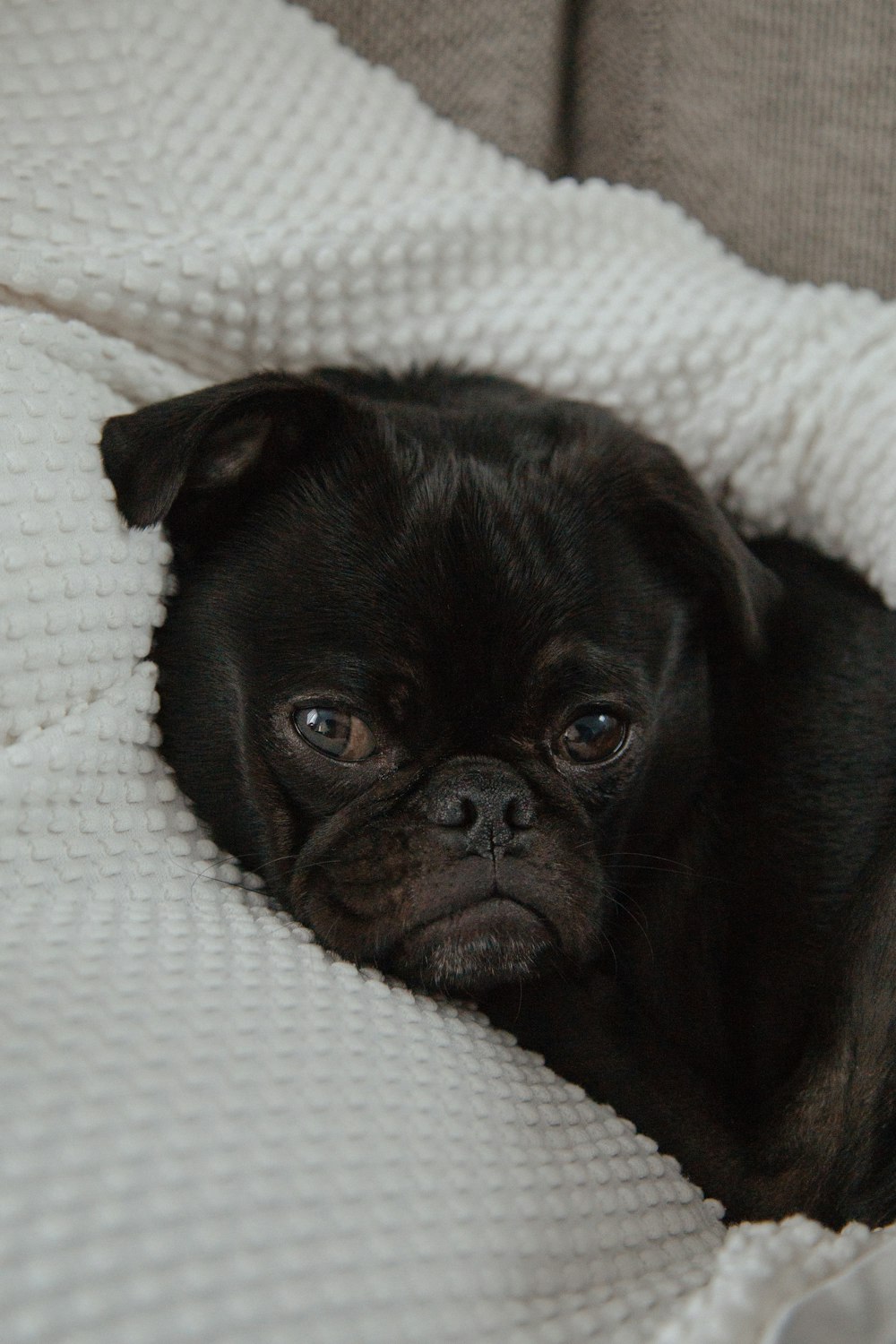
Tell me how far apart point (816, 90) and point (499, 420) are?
105cm

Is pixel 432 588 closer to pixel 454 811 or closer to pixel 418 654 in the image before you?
pixel 418 654

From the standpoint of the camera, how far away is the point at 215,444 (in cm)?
152

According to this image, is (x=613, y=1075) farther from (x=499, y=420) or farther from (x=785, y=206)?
(x=785, y=206)

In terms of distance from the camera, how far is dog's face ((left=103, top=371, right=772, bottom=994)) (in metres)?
1.42

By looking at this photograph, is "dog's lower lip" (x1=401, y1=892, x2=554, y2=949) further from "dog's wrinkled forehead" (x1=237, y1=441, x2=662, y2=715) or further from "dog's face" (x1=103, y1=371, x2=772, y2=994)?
"dog's wrinkled forehead" (x1=237, y1=441, x2=662, y2=715)

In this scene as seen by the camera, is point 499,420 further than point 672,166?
No

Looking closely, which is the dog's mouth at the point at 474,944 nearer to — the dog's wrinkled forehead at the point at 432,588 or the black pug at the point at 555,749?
the black pug at the point at 555,749

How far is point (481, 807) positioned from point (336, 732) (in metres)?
0.21

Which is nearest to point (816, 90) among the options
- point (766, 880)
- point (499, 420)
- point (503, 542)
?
point (499, 420)

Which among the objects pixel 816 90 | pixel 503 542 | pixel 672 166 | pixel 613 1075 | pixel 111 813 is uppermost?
pixel 816 90

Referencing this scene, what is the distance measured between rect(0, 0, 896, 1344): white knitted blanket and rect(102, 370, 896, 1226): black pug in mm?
88

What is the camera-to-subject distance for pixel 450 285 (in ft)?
6.39

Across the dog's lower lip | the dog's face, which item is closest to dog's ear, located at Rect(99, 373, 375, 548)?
the dog's face

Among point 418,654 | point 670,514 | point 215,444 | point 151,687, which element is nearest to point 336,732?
point 418,654
